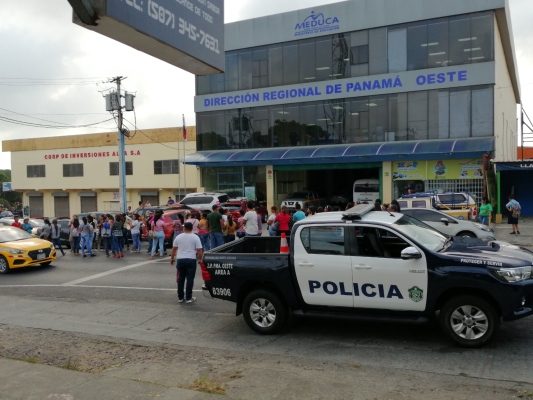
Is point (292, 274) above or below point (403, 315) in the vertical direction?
above

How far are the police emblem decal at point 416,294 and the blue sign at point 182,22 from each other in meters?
4.07

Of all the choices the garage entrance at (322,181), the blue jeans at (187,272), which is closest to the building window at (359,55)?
the garage entrance at (322,181)

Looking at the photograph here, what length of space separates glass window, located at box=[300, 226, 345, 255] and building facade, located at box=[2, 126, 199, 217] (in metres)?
33.7

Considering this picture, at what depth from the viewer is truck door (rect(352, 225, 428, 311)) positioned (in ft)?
24.2

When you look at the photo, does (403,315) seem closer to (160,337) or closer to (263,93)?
(160,337)

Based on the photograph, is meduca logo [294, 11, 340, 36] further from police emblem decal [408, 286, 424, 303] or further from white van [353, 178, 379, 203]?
police emblem decal [408, 286, 424, 303]

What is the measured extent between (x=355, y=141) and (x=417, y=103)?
4.40m

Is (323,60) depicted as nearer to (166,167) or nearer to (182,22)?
(166,167)

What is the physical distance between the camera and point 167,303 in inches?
434

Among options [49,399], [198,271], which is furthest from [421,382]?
[198,271]

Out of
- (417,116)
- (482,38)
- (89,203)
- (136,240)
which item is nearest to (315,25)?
(417,116)

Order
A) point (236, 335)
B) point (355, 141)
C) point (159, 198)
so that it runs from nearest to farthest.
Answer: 1. point (236, 335)
2. point (355, 141)
3. point (159, 198)

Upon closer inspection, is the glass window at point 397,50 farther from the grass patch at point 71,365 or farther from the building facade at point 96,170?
the grass patch at point 71,365

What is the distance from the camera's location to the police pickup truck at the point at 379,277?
706 cm
